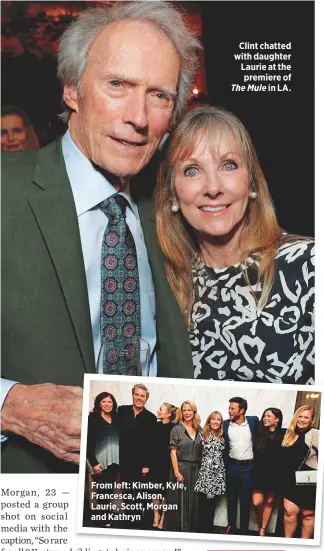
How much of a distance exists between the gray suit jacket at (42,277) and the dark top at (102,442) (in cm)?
13

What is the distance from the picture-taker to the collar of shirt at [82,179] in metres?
2.22

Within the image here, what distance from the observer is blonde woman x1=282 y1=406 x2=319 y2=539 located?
2242 mm

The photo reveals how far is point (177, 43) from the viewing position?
220cm

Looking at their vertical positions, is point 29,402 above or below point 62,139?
below

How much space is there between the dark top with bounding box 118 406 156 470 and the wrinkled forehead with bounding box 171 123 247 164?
724mm

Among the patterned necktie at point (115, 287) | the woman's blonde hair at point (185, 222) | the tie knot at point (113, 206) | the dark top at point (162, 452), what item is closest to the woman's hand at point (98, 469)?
the dark top at point (162, 452)

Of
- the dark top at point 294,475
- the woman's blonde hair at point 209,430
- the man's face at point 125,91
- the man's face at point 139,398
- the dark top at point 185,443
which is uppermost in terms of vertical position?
the man's face at point 125,91

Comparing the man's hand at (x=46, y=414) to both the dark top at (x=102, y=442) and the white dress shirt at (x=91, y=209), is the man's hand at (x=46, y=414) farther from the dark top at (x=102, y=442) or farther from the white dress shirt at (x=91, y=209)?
the white dress shirt at (x=91, y=209)

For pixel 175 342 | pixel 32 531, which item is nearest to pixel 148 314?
pixel 175 342

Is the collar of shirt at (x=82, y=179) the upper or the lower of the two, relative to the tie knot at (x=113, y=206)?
upper

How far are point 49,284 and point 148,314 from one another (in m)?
0.29

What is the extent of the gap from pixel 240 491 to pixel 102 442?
0.41 m

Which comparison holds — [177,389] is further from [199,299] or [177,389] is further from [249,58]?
[249,58]

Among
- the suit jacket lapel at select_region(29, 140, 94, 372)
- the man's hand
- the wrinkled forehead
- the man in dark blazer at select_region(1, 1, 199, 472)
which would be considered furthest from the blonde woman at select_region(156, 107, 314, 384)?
the man's hand
